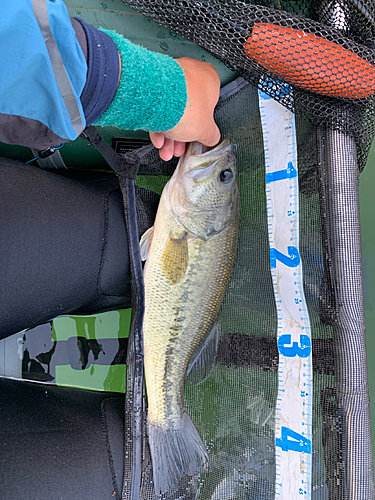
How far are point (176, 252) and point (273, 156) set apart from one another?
21.9 inches

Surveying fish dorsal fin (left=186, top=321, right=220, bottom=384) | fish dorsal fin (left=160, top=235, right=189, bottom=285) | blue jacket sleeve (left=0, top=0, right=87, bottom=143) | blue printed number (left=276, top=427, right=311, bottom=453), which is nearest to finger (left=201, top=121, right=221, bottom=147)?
fish dorsal fin (left=160, top=235, right=189, bottom=285)

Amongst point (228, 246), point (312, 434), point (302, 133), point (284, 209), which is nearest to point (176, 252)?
point (228, 246)

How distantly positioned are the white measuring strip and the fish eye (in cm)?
17

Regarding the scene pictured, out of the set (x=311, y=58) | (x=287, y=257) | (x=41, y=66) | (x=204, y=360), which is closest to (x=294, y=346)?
(x=287, y=257)

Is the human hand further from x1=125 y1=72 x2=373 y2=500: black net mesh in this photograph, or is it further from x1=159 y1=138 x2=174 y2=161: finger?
x1=125 y1=72 x2=373 y2=500: black net mesh

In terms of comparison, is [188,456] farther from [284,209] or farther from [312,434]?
[284,209]

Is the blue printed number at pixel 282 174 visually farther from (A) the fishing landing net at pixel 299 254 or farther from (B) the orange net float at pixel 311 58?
(B) the orange net float at pixel 311 58

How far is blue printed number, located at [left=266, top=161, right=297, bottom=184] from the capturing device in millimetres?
1472

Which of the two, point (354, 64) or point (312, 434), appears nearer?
point (354, 64)

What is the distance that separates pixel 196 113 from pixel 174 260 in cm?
60

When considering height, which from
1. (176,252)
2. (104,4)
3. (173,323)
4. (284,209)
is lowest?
(173,323)

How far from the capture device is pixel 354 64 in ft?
4.11

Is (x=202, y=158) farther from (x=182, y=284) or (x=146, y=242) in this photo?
(x=182, y=284)

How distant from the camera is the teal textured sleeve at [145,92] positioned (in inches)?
42.1
